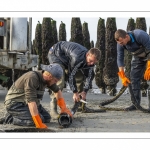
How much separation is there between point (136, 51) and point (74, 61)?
148 cm

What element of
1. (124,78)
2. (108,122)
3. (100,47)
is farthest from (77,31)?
(108,122)

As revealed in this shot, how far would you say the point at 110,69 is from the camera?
11.0 m

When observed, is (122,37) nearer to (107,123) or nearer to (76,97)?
(76,97)

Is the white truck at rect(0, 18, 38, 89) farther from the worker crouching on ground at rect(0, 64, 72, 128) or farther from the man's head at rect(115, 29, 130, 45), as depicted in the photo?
the worker crouching on ground at rect(0, 64, 72, 128)

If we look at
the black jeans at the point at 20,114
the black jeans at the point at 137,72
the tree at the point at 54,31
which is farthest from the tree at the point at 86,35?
the black jeans at the point at 20,114

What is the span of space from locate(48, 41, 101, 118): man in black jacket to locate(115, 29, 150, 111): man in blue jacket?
748mm

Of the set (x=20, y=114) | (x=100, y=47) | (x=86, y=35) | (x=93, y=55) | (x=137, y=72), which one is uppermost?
(x=86, y=35)

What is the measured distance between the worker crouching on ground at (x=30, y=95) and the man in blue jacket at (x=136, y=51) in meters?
1.67

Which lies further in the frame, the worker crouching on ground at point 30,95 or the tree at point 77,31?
the tree at point 77,31

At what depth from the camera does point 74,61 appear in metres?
4.97

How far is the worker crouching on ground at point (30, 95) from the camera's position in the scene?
13.5 feet

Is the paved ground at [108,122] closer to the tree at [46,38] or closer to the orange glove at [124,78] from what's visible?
the orange glove at [124,78]

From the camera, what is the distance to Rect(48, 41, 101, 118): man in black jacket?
16.0ft
